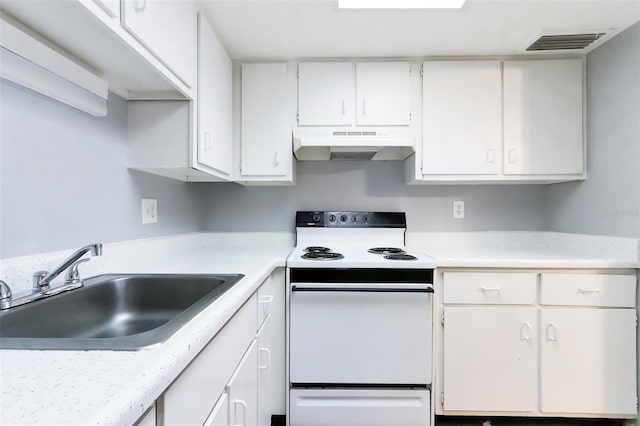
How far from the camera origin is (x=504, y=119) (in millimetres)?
1839

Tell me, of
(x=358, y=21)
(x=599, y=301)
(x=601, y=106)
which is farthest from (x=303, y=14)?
(x=599, y=301)

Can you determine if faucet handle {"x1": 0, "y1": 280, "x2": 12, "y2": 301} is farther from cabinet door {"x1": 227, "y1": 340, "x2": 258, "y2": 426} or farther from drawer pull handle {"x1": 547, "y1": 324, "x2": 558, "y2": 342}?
drawer pull handle {"x1": 547, "y1": 324, "x2": 558, "y2": 342}

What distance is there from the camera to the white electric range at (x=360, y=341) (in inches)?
58.4

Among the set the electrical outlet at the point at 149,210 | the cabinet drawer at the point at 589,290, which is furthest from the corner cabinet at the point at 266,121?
the cabinet drawer at the point at 589,290

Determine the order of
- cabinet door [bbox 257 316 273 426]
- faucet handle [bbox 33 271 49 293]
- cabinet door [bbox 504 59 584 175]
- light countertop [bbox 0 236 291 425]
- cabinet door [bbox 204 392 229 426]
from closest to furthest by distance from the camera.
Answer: light countertop [bbox 0 236 291 425] → cabinet door [bbox 204 392 229 426] → faucet handle [bbox 33 271 49 293] → cabinet door [bbox 257 316 273 426] → cabinet door [bbox 504 59 584 175]

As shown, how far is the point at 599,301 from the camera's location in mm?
1488

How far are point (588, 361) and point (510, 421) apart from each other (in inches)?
20.2

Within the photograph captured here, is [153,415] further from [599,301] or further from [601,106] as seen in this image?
[601,106]

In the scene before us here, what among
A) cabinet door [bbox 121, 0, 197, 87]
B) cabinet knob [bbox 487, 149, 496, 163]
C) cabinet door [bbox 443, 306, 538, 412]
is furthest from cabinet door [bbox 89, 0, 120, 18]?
cabinet knob [bbox 487, 149, 496, 163]

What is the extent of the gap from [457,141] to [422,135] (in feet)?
0.70

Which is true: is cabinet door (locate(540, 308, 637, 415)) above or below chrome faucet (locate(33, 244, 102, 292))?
below

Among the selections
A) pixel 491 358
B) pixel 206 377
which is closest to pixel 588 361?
pixel 491 358

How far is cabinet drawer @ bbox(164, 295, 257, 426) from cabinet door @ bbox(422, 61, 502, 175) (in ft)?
4.76

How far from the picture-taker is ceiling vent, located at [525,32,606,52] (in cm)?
163
